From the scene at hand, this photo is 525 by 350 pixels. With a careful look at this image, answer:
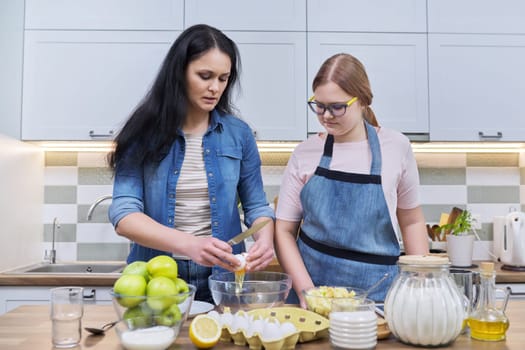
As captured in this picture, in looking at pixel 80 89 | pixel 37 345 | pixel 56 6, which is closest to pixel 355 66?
pixel 37 345

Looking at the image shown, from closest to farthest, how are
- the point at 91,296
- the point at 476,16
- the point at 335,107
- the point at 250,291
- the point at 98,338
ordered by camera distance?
the point at 98,338 < the point at 250,291 < the point at 335,107 < the point at 91,296 < the point at 476,16

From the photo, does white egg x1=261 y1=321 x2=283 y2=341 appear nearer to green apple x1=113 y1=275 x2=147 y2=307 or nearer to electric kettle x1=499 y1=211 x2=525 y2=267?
green apple x1=113 y1=275 x2=147 y2=307

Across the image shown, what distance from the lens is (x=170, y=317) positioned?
91 cm

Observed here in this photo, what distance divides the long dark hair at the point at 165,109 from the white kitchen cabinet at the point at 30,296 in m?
0.93

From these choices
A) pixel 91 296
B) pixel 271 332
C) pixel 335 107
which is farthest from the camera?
pixel 91 296

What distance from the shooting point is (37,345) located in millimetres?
943

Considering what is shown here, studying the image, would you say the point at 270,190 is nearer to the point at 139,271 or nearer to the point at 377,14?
the point at 377,14

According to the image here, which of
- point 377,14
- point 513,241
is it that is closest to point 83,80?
point 377,14

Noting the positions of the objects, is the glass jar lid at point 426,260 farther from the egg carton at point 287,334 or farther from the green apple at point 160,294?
the green apple at point 160,294

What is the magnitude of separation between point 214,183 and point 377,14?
145 cm

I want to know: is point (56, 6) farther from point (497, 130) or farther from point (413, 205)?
point (497, 130)

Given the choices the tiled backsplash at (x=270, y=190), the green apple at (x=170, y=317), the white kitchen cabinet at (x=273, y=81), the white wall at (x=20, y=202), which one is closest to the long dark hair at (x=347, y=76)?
the green apple at (x=170, y=317)

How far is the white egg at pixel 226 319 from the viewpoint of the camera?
954 mm

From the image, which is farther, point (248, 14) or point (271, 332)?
point (248, 14)
